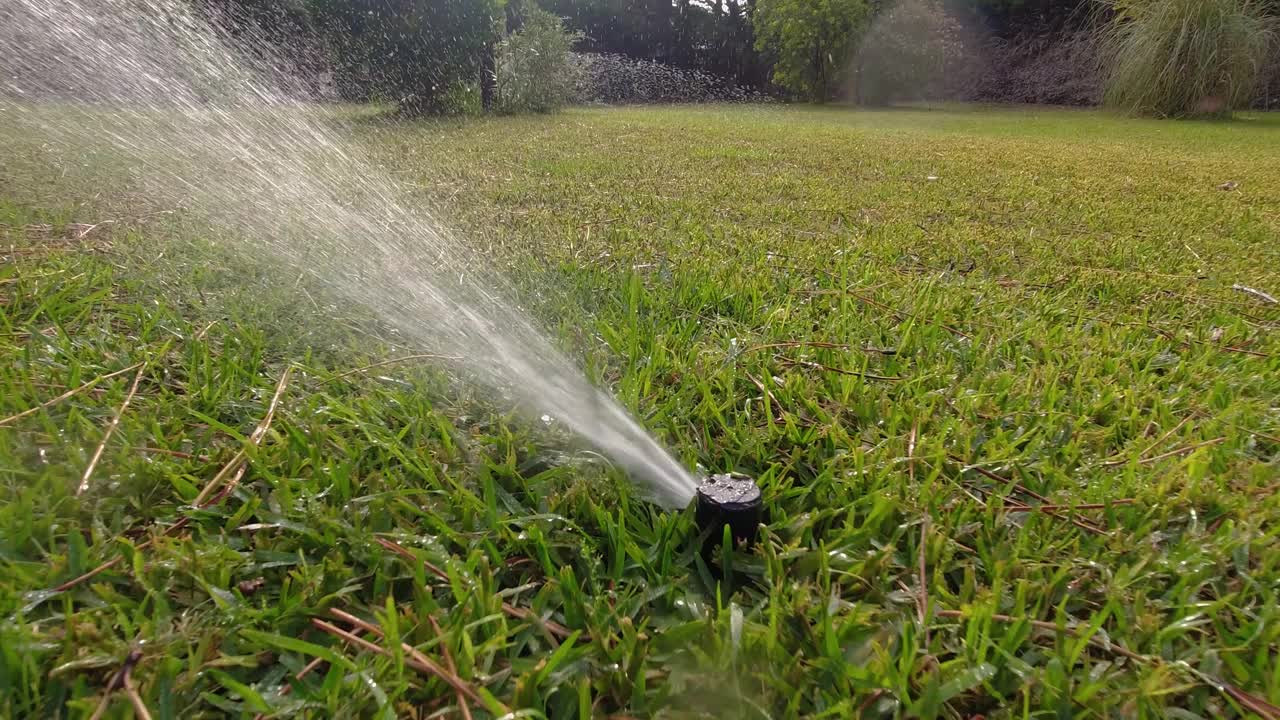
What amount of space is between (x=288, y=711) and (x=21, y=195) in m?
3.42

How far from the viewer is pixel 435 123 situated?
9250 mm

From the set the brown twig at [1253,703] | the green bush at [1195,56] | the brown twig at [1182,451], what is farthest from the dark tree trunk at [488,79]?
the brown twig at [1253,703]

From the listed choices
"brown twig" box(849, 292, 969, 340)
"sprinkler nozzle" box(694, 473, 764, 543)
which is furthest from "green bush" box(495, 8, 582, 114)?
"sprinkler nozzle" box(694, 473, 764, 543)

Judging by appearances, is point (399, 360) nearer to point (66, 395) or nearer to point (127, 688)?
point (66, 395)

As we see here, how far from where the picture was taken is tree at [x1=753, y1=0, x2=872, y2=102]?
17.0 m

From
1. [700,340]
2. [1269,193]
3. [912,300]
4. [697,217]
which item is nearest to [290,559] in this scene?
[700,340]

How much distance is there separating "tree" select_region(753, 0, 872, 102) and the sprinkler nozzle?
59.6 ft

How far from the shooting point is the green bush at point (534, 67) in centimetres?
1119

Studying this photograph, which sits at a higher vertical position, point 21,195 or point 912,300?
point 21,195

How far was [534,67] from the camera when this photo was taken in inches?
456

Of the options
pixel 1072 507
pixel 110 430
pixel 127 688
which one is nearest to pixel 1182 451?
pixel 1072 507

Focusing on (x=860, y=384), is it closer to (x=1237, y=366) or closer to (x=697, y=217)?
(x=1237, y=366)

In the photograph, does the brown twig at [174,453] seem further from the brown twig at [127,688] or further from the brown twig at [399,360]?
the brown twig at [127,688]

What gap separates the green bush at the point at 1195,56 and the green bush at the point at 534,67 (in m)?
9.47
